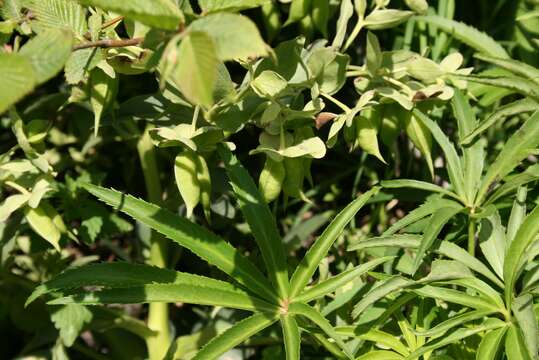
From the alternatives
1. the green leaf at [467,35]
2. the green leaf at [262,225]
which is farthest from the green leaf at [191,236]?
the green leaf at [467,35]

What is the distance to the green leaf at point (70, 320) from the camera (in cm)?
97

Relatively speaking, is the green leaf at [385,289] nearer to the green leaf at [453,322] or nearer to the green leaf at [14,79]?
the green leaf at [453,322]

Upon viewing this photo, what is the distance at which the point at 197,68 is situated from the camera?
0.47 m

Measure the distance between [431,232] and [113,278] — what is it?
1.21 feet

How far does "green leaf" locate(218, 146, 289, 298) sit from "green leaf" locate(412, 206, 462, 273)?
6.5 inches

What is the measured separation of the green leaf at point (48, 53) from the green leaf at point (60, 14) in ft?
0.66

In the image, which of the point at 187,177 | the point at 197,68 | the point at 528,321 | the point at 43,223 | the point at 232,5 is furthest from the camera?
the point at 43,223

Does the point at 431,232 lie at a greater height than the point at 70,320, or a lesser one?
greater

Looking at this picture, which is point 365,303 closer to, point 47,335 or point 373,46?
point 373,46

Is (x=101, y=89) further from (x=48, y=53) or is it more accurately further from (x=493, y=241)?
(x=493, y=241)

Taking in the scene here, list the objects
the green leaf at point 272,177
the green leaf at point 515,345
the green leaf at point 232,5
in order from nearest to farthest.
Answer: the green leaf at point 232,5 → the green leaf at point 515,345 → the green leaf at point 272,177

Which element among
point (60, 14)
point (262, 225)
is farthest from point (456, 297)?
point (60, 14)

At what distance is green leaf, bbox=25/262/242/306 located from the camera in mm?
776

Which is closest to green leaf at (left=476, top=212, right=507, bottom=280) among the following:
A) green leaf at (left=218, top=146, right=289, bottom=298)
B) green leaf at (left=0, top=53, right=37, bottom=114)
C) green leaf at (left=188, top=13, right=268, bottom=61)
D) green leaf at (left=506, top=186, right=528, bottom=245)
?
green leaf at (left=506, top=186, right=528, bottom=245)
